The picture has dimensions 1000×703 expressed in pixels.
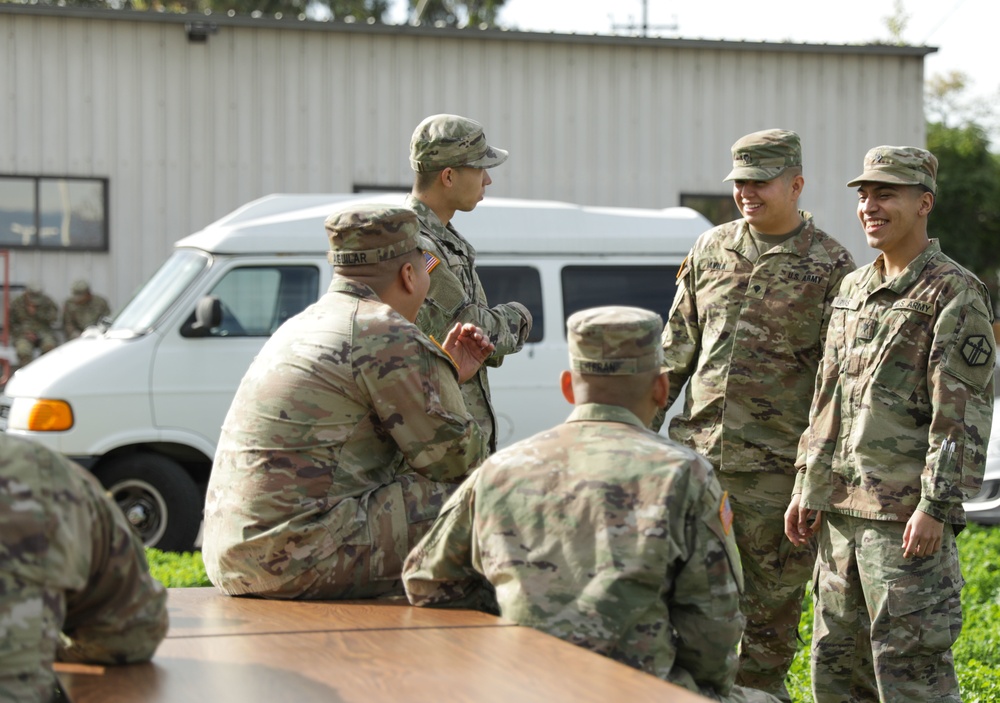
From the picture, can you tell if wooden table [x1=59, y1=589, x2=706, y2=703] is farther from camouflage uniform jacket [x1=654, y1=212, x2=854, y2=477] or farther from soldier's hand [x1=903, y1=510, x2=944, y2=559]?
camouflage uniform jacket [x1=654, y1=212, x2=854, y2=477]

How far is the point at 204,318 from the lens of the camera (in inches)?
323

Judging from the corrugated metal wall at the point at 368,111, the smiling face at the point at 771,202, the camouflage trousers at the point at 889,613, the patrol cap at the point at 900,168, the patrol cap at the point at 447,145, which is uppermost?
the corrugated metal wall at the point at 368,111

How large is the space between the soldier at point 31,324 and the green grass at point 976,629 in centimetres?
948

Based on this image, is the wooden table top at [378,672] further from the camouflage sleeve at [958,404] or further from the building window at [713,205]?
the building window at [713,205]

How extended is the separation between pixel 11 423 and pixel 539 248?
3711 millimetres

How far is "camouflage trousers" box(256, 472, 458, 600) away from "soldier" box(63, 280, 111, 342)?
10.6 metres

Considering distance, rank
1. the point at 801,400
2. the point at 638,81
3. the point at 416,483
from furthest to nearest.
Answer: the point at 638,81 → the point at 801,400 → the point at 416,483

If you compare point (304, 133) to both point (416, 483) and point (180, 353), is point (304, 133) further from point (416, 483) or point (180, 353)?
point (416, 483)

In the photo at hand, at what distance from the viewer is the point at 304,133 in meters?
14.8

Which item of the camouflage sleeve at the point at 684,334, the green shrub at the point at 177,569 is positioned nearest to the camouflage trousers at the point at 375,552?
the camouflage sleeve at the point at 684,334

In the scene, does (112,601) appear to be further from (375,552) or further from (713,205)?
(713,205)

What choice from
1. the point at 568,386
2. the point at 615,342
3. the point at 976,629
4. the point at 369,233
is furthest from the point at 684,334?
the point at 976,629

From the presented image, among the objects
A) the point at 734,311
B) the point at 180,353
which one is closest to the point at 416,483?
the point at 734,311

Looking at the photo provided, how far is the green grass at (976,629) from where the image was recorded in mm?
5240
